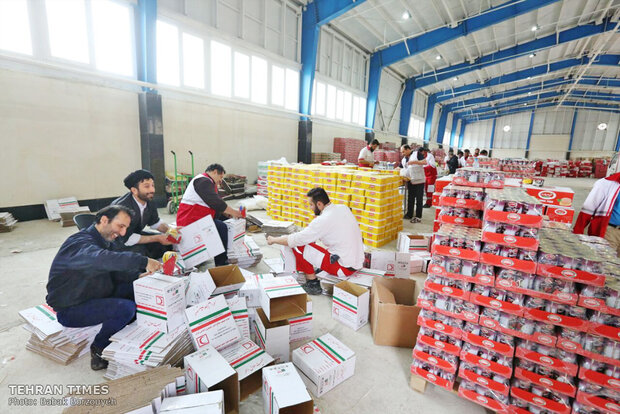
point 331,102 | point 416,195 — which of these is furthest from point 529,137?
point 416,195

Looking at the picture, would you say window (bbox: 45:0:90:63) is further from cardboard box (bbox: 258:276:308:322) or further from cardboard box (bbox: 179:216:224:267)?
cardboard box (bbox: 258:276:308:322)

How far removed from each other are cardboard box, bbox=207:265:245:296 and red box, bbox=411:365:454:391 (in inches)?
67.3

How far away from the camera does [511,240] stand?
1809mm

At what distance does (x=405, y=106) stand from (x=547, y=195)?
15974 mm

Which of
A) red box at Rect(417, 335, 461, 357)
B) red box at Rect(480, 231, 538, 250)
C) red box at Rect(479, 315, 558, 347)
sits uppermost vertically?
red box at Rect(480, 231, 538, 250)

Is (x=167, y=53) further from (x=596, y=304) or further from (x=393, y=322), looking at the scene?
(x=596, y=304)

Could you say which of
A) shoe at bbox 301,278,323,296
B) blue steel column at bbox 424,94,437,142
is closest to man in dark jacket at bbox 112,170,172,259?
shoe at bbox 301,278,323,296

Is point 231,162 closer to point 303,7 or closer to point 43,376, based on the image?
point 303,7

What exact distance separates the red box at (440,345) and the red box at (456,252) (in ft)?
2.12

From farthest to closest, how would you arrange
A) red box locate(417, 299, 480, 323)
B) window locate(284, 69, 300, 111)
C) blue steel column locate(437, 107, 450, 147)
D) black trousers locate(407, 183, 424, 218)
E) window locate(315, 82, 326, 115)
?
1. blue steel column locate(437, 107, 450, 147)
2. window locate(315, 82, 326, 115)
3. window locate(284, 69, 300, 111)
4. black trousers locate(407, 183, 424, 218)
5. red box locate(417, 299, 480, 323)

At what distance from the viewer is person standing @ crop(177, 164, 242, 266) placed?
12.7ft

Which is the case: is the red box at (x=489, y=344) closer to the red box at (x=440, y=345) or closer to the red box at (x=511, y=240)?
the red box at (x=440, y=345)

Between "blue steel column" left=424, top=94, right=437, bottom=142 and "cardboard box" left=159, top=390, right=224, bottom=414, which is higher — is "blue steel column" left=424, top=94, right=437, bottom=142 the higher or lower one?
the higher one

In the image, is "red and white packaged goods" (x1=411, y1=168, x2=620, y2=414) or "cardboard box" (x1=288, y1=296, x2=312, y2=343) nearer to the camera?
"red and white packaged goods" (x1=411, y1=168, x2=620, y2=414)
